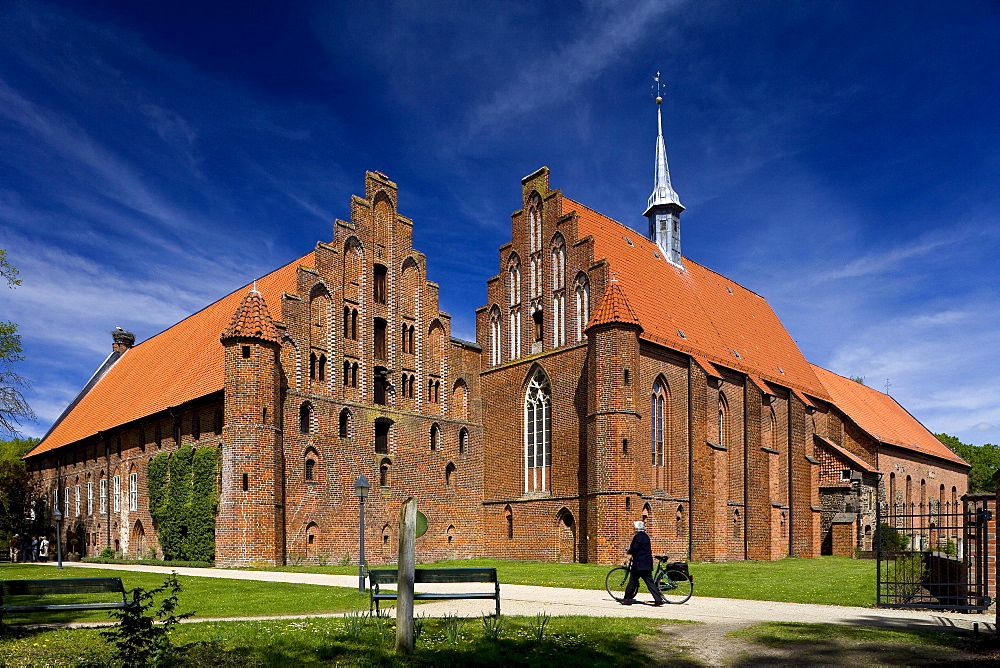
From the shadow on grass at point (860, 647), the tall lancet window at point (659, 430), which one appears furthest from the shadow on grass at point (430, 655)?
the tall lancet window at point (659, 430)

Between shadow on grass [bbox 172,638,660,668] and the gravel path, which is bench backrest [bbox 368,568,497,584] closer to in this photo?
the gravel path

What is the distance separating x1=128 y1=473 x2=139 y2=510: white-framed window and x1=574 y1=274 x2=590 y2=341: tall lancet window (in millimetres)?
20333

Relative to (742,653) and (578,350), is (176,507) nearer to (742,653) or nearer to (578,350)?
(578,350)

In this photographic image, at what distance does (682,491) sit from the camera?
33031 mm

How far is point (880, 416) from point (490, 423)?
1175 inches

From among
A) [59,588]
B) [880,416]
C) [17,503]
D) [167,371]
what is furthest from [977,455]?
[59,588]

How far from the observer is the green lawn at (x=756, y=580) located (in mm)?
17562

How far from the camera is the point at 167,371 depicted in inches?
1523

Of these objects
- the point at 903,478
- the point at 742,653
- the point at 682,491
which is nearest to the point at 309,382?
the point at 682,491

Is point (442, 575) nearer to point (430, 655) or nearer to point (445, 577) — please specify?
point (445, 577)

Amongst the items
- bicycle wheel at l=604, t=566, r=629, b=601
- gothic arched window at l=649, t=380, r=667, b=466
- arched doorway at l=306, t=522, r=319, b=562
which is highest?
gothic arched window at l=649, t=380, r=667, b=466

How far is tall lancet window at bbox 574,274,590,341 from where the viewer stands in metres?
33.2

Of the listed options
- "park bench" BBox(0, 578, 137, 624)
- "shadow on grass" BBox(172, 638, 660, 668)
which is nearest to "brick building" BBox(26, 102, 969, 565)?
"park bench" BBox(0, 578, 137, 624)

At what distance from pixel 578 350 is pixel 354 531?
11.3m
